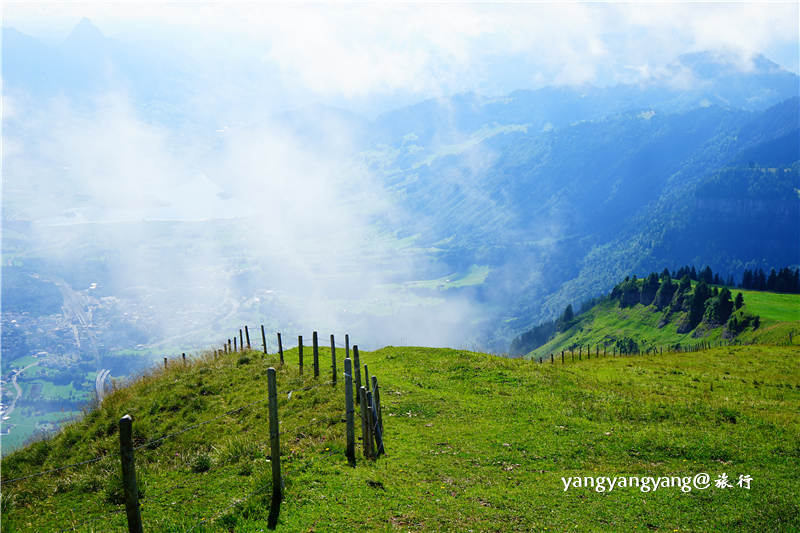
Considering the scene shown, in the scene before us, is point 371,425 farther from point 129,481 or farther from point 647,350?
point 647,350

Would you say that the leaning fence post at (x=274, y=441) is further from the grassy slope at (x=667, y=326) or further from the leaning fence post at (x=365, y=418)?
the grassy slope at (x=667, y=326)

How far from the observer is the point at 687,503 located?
1292cm

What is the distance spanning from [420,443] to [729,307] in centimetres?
13626

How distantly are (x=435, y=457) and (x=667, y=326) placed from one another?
529ft

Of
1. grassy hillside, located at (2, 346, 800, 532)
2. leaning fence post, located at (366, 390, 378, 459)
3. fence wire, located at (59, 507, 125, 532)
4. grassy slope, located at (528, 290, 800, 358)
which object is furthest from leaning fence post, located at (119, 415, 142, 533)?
grassy slope, located at (528, 290, 800, 358)

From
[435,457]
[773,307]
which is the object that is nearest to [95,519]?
[435,457]

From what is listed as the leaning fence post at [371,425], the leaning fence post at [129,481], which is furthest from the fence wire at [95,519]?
the leaning fence post at [371,425]

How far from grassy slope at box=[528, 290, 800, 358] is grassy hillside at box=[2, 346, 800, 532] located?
6702cm

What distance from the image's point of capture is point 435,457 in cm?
1636

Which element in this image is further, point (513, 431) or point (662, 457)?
point (513, 431)

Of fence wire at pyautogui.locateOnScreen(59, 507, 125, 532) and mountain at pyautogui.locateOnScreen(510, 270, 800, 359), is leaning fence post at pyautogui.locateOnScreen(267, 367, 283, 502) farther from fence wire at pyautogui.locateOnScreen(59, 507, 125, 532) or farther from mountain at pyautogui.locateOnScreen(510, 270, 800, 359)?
mountain at pyautogui.locateOnScreen(510, 270, 800, 359)

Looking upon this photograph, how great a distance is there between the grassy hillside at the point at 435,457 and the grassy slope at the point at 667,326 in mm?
67019

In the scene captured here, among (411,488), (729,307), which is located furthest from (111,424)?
(729,307)

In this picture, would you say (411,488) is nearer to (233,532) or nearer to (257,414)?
(233,532)
